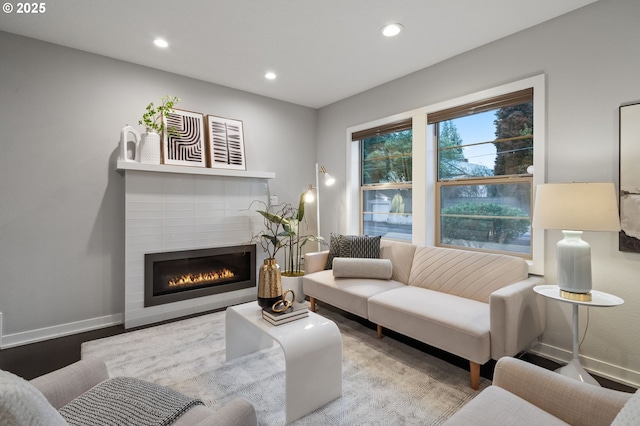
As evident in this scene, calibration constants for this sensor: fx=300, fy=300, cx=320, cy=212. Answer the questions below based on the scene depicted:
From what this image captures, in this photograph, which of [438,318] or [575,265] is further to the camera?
[438,318]

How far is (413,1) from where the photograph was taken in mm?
2189

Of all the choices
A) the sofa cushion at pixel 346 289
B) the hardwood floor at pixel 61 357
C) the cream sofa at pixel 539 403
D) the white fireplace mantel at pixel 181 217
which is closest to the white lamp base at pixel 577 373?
the hardwood floor at pixel 61 357

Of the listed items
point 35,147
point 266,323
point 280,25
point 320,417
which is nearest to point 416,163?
point 280,25

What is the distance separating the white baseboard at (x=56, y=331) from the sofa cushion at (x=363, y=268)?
7.67 feet

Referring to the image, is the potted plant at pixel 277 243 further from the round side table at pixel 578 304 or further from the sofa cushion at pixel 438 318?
the round side table at pixel 578 304

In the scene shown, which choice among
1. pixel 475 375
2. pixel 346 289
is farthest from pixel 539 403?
pixel 346 289

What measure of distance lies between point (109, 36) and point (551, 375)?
12.6ft

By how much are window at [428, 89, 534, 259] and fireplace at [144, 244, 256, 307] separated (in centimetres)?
238

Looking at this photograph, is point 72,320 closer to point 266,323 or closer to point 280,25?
point 266,323

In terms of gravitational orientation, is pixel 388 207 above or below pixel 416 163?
below

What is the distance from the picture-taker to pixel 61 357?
241 cm

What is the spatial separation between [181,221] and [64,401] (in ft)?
7.63

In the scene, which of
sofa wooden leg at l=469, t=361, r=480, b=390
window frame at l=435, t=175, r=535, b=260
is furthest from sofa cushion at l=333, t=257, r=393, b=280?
sofa wooden leg at l=469, t=361, r=480, b=390

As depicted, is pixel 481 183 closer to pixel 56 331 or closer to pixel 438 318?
pixel 438 318
